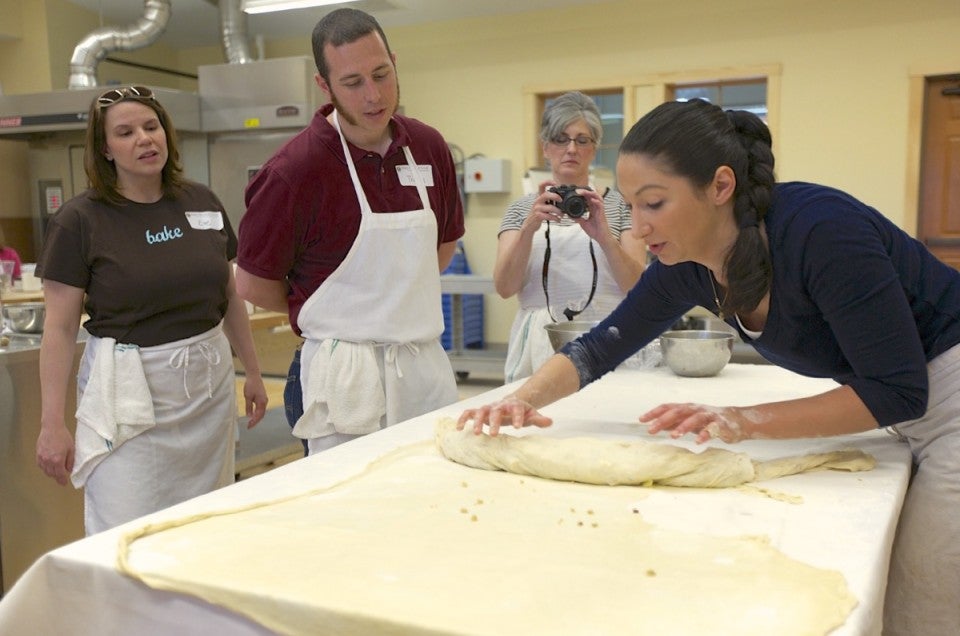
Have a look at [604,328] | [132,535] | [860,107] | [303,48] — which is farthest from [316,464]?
[303,48]

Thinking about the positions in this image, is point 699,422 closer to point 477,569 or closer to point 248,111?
point 477,569

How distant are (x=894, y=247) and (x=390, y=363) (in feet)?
3.39

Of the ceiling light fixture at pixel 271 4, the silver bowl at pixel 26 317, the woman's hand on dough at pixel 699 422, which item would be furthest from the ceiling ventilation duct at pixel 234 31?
the woman's hand on dough at pixel 699 422

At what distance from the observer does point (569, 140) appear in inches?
→ 93.7

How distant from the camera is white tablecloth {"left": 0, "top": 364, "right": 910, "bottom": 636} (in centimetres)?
92

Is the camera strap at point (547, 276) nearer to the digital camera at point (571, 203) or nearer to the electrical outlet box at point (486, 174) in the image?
the digital camera at point (571, 203)

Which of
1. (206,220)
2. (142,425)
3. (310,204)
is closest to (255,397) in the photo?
(142,425)

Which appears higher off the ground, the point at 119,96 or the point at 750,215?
the point at 119,96

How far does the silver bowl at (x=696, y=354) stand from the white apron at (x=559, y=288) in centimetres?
30

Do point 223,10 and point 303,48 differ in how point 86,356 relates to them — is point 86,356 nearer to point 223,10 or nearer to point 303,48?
point 223,10

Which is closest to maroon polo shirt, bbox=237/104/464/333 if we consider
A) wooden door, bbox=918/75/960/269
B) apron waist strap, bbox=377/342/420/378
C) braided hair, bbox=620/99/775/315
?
apron waist strap, bbox=377/342/420/378

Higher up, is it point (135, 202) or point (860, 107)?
point (860, 107)

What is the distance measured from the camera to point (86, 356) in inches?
82.8

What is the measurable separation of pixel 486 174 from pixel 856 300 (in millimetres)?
5236
